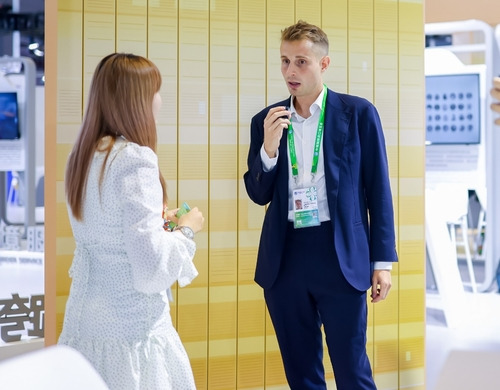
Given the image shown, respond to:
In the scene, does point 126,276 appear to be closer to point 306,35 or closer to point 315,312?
point 315,312

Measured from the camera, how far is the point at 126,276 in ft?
7.03

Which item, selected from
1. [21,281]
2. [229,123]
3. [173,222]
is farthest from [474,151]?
[173,222]

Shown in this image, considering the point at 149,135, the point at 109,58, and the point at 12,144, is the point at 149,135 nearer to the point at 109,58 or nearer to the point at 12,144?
the point at 109,58

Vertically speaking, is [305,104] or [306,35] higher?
[306,35]

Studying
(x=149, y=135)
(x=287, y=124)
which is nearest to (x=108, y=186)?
(x=149, y=135)

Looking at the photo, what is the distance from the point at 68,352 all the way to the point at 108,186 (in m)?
1.00

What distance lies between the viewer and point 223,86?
11.0 feet

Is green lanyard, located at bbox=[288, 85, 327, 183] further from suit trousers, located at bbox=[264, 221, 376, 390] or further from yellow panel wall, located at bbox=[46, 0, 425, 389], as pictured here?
yellow panel wall, located at bbox=[46, 0, 425, 389]

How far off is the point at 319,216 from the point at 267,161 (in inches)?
12.5

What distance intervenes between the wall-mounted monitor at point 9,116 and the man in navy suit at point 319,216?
404 centimetres

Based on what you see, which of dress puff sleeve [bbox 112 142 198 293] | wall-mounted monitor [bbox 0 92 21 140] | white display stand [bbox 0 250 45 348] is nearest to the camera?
dress puff sleeve [bbox 112 142 198 293]

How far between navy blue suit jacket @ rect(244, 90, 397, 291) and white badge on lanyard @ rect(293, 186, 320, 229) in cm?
7

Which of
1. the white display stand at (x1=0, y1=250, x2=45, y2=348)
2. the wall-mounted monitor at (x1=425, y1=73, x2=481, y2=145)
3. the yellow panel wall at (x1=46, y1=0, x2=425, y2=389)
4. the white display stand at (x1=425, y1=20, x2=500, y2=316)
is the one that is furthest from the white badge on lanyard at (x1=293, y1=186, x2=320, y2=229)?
the wall-mounted monitor at (x1=425, y1=73, x2=481, y2=145)

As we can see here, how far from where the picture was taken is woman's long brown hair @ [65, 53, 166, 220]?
2.15 metres
